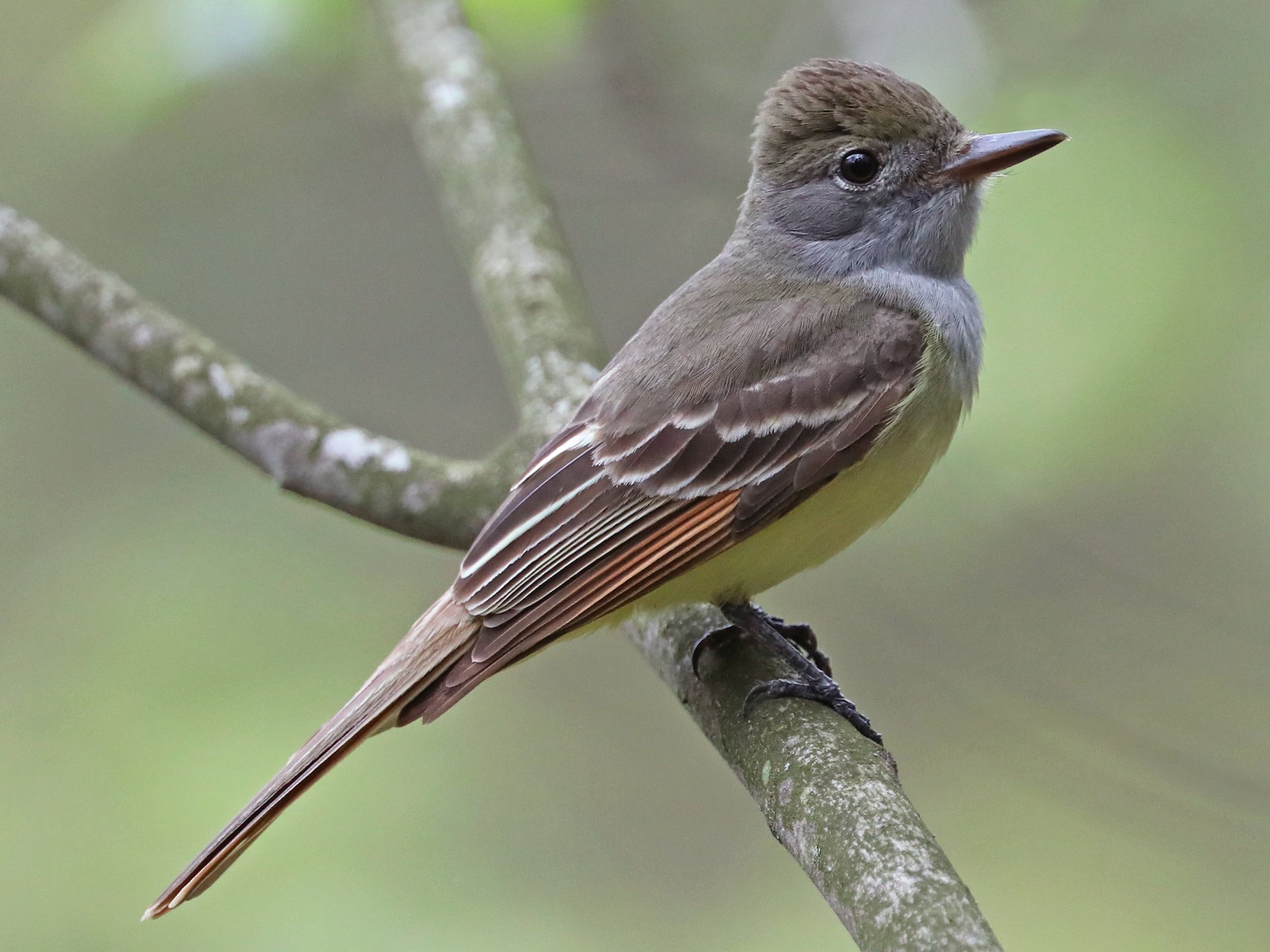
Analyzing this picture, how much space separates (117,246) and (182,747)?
3.34m

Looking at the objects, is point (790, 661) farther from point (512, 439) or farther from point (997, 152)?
point (997, 152)

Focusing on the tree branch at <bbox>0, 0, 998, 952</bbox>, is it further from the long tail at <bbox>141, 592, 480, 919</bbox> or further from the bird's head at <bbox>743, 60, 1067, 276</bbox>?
the bird's head at <bbox>743, 60, 1067, 276</bbox>

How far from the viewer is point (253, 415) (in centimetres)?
355

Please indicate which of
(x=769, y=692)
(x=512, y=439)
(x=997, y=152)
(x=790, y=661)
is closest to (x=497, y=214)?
(x=512, y=439)

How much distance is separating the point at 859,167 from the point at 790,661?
48.7 inches

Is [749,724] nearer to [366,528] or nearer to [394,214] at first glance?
[366,528]

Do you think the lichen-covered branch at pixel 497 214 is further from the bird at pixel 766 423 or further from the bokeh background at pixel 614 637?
the bird at pixel 766 423

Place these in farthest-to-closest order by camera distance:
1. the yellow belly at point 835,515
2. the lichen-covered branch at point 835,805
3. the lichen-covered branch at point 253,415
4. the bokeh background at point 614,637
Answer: the bokeh background at point 614,637 < the lichen-covered branch at point 253,415 < the yellow belly at point 835,515 < the lichen-covered branch at point 835,805

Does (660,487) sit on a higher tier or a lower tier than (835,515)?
higher

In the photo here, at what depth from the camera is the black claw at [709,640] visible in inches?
120

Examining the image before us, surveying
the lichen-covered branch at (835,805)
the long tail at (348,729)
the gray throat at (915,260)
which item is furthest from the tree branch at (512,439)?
the gray throat at (915,260)

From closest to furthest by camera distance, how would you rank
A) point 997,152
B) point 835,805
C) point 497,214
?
point 835,805
point 997,152
point 497,214

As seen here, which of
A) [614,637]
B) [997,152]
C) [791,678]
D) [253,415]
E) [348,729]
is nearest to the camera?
[348,729]

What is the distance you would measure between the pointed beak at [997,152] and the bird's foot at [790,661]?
1.15 metres
